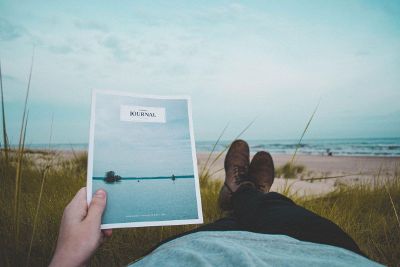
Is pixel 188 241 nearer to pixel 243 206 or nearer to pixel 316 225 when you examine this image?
pixel 316 225

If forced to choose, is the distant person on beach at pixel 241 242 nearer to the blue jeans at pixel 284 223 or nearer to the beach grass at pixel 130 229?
the blue jeans at pixel 284 223

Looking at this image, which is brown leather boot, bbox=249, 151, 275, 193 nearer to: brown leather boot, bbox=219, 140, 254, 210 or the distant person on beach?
brown leather boot, bbox=219, 140, 254, 210

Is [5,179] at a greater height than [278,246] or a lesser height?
greater

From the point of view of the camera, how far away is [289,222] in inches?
31.9

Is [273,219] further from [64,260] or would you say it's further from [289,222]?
[64,260]

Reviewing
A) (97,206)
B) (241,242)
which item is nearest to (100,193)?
(97,206)

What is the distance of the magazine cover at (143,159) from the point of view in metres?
0.85

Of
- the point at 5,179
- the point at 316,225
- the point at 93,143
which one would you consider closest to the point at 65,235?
the point at 93,143

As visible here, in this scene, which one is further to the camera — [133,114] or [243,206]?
[243,206]

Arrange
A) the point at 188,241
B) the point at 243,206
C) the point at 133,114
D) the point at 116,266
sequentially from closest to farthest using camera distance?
the point at 188,241
the point at 133,114
the point at 116,266
the point at 243,206

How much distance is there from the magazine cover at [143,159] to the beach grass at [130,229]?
0.84 feet

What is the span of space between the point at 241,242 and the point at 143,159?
1.31 ft

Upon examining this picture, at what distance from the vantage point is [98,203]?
2.59 ft

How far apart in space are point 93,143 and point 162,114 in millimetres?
226
